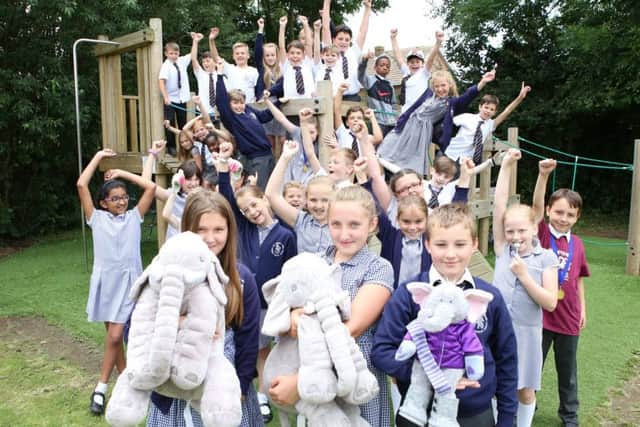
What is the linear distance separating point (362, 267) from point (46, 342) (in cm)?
450

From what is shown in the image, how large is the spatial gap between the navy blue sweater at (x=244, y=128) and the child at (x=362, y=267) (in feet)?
13.3

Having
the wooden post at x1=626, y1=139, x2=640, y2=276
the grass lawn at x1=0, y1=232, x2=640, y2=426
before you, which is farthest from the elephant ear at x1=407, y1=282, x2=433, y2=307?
the wooden post at x1=626, y1=139, x2=640, y2=276

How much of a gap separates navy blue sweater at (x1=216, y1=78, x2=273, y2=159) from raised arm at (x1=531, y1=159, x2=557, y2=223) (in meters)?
3.59

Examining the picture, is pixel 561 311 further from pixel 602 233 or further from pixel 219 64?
pixel 602 233

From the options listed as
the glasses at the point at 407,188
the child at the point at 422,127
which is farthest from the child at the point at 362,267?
the child at the point at 422,127

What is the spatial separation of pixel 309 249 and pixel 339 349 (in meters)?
1.60

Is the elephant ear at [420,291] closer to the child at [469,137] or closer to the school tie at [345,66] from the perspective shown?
the child at [469,137]

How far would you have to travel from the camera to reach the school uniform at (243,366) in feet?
6.67

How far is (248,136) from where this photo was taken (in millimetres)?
6234

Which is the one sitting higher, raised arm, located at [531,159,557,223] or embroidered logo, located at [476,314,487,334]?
raised arm, located at [531,159,557,223]

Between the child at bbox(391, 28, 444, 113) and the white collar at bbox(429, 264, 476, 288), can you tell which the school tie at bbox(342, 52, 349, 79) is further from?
the white collar at bbox(429, 264, 476, 288)

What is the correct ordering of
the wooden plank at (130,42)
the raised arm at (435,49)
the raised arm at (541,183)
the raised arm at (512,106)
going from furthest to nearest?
the wooden plank at (130,42), the raised arm at (512,106), the raised arm at (435,49), the raised arm at (541,183)

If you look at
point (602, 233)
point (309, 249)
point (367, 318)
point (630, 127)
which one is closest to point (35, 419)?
point (309, 249)

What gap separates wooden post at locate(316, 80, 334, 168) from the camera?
18.5 ft
